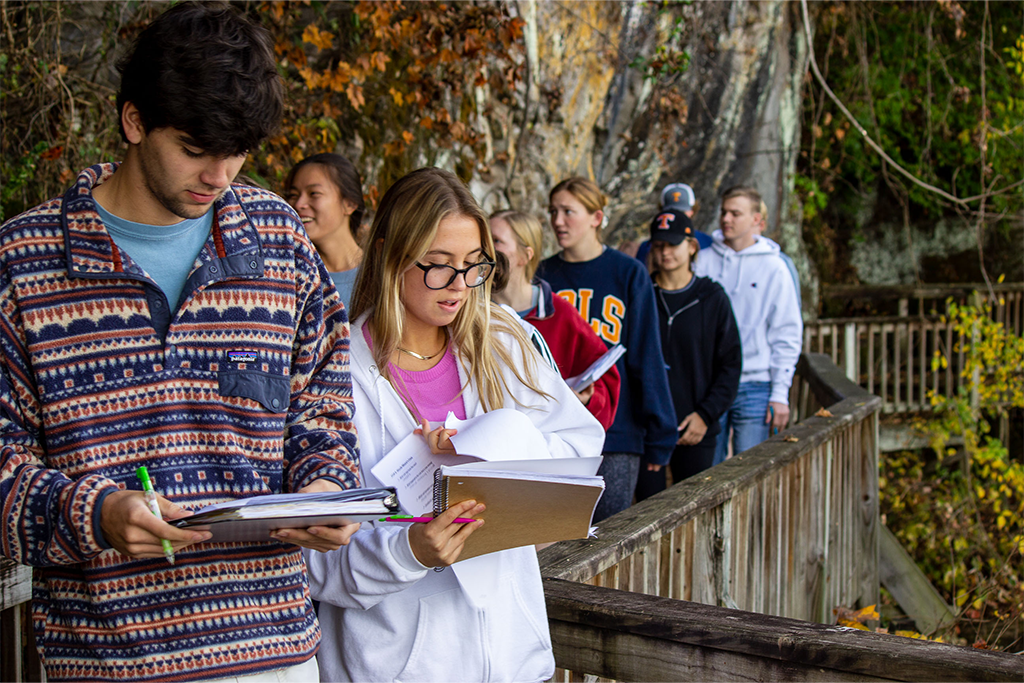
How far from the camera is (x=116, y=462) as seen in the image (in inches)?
57.6

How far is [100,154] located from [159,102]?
132 inches

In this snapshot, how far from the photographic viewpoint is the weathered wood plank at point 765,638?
163 cm

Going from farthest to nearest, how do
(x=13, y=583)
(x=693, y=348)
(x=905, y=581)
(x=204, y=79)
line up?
(x=905, y=581) < (x=693, y=348) < (x=13, y=583) < (x=204, y=79)

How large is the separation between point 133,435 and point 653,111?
8.77 metres

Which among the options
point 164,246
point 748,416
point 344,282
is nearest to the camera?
point 164,246

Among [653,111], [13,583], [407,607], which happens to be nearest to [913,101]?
[653,111]

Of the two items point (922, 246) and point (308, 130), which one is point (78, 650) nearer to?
point (308, 130)

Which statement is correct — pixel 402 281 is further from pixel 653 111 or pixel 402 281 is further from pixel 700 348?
pixel 653 111

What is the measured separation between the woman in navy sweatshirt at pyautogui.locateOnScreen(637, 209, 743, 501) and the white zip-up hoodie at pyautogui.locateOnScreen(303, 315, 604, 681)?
2822 mm

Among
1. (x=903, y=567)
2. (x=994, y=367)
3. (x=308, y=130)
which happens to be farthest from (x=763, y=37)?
(x=308, y=130)

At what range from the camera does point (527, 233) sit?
11.5 ft

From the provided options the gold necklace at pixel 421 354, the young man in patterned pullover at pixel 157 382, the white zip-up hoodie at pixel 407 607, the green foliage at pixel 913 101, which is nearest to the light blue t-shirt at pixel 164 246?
the young man in patterned pullover at pixel 157 382

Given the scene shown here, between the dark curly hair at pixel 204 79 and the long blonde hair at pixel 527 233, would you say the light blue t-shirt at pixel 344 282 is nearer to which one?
the long blonde hair at pixel 527 233

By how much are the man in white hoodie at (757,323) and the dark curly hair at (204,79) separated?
421 centimetres
